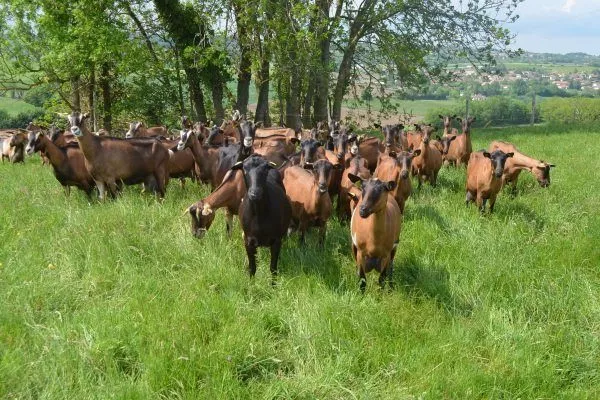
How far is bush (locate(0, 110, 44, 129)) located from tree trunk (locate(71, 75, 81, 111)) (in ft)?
45.3

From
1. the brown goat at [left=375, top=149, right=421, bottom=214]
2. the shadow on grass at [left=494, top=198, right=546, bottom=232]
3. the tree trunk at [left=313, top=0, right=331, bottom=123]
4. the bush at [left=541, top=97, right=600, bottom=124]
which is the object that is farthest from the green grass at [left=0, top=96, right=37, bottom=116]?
the shadow on grass at [left=494, top=198, right=546, bottom=232]

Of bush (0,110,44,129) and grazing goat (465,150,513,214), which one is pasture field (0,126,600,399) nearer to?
grazing goat (465,150,513,214)

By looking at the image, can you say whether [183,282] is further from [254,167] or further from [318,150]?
[318,150]

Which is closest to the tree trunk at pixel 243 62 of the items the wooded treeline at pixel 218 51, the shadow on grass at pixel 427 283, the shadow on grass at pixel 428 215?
the wooded treeline at pixel 218 51

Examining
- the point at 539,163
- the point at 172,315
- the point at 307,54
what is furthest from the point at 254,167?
the point at 307,54

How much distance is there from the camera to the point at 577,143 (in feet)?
56.0

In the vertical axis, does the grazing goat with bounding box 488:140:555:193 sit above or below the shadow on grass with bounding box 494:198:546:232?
above

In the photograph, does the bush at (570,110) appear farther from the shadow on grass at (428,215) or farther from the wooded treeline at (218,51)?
the shadow on grass at (428,215)

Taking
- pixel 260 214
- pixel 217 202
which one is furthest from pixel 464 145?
pixel 260 214

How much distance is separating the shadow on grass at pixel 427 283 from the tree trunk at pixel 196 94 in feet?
58.4

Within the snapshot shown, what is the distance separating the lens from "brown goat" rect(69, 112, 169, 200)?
9.35 meters

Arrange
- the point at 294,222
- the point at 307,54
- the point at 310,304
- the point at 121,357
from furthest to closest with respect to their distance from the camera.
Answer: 1. the point at 307,54
2. the point at 294,222
3. the point at 310,304
4. the point at 121,357

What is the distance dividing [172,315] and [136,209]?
12.0 ft

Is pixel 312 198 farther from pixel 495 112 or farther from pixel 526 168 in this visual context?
pixel 495 112
